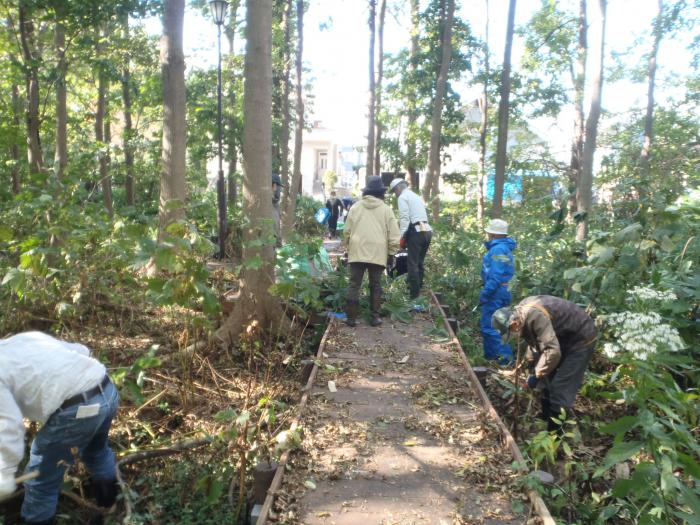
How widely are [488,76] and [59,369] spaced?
16078mm

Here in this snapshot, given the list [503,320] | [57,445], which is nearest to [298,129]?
[503,320]

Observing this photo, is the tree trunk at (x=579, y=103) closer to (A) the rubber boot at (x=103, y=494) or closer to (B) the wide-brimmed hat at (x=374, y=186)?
(B) the wide-brimmed hat at (x=374, y=186)

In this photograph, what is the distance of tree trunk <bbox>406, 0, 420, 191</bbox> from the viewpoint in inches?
783

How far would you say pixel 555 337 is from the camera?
5004mm

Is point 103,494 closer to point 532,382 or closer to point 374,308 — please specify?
point 532,382

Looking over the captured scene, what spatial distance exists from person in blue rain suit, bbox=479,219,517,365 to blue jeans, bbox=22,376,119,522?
479cm

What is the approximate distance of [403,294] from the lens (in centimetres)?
916

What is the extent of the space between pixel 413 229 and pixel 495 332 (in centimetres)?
219

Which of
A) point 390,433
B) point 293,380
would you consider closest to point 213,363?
point 293,380

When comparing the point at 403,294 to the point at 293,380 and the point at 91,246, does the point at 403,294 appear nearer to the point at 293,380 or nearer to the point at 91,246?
the point at 293,380

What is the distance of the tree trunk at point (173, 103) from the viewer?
9367 millimetres

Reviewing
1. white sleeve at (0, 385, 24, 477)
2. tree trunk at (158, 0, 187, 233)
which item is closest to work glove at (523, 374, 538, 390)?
white sleeve at (0, 385, 24, 477)

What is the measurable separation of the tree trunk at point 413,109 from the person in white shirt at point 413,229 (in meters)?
11.2

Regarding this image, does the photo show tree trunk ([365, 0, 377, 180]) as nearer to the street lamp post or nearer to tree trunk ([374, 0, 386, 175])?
tree trunk ([374, 0, 386, 175])
